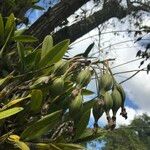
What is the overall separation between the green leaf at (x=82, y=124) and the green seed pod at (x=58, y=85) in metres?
0.26

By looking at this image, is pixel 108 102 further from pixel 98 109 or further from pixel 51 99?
pixel 51 99

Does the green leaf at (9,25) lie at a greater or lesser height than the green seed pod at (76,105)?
greater

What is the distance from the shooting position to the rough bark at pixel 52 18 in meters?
5.00

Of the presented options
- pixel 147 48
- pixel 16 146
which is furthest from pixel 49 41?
pixel 147 48

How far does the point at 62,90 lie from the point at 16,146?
0.38 meters

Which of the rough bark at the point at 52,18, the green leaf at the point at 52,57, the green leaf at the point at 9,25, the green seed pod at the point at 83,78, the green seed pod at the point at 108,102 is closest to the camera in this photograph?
the green seed pod at the point at 108,102

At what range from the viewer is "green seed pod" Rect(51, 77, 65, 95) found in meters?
2.92

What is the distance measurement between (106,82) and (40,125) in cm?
48

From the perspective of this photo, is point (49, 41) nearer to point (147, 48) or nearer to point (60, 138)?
point (60, 138)

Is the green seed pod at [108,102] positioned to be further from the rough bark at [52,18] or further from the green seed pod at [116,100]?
the rough bark at [52,18]

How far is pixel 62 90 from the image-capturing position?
2.97m

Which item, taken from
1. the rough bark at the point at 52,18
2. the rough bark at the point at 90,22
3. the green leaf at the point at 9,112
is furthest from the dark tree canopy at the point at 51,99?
the rough bark at the point at 90,22

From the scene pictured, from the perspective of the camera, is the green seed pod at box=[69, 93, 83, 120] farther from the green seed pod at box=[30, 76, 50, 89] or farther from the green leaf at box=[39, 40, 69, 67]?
the green leaf at box=[39, 40, 69, 67]

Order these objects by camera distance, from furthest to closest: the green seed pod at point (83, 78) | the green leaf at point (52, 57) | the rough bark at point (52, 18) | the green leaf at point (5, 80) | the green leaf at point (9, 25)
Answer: the rough bark at point (52, 18) → the green leaf at point (9, 25) → the green leaf at point (52, 57) → the green leaf at point (5, 80) → the green seed pod at point (83, 78)
